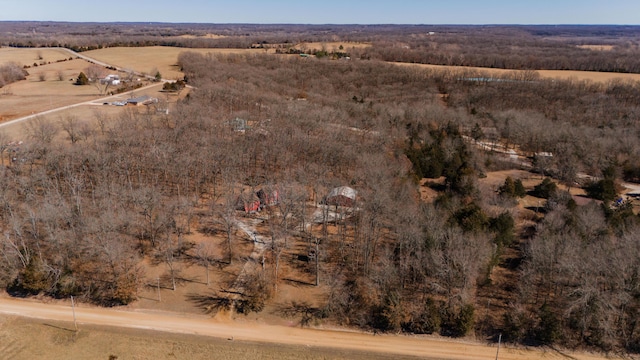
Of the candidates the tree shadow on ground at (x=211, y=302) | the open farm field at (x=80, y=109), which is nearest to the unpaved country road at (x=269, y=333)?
the tree shadow on ground at (x=211, y=302)

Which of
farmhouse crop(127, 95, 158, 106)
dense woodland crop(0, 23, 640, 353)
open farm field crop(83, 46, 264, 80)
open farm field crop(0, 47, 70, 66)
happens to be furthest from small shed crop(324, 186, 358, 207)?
open farm field crop(0, 47, 70, 66)

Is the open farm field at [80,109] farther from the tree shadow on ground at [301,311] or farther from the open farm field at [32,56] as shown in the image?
the open farm field at [32,56]

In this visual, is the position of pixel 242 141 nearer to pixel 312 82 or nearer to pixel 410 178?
pixel 410 178

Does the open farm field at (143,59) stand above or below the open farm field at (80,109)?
above

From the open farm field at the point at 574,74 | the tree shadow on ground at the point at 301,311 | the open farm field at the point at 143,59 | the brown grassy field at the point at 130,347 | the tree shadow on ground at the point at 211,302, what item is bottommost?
the brown grassy field at the point at 130,347

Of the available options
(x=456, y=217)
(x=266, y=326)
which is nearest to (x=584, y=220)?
(x=456, y=217)

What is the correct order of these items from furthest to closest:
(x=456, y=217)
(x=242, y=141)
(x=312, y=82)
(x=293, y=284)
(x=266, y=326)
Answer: (x=312, y=82), (x=242, y=141), (x=456, y=217), (x=293, y=284), (x=266, y=326)
